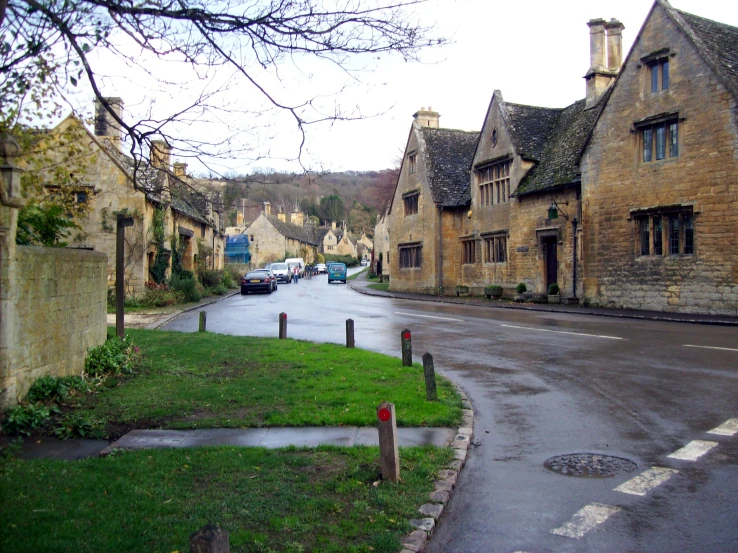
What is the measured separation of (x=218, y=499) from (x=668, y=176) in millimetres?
21250

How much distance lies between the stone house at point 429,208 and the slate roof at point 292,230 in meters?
44.8

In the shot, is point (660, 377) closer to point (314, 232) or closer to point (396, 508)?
point (396, 508)

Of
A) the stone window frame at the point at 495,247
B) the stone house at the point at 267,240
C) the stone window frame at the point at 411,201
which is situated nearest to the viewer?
the stone window frame at the point at 495,247

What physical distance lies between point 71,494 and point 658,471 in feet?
17.5

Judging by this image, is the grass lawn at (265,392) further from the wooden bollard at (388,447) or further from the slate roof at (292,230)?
the slate roof at (292,230)

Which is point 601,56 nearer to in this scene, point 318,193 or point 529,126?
point 529,126

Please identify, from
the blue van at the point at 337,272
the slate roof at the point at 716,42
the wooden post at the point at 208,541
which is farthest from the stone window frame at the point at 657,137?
the blue van at the point at 337,272

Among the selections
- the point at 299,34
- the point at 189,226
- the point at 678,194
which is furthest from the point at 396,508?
the point at 189,226

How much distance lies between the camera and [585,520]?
496 centimetres

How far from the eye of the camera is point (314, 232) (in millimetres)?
124438

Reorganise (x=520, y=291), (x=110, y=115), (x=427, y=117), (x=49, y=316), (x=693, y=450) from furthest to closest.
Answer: (x=427, y=117) → (x=520, y=291) → (x=110, y=115) → (x=49, y=316) → (x=693, y=450)

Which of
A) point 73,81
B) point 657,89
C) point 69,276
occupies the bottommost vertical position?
point 69,276

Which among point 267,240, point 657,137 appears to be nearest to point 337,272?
point 267,240

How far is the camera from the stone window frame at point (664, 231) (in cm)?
2141
